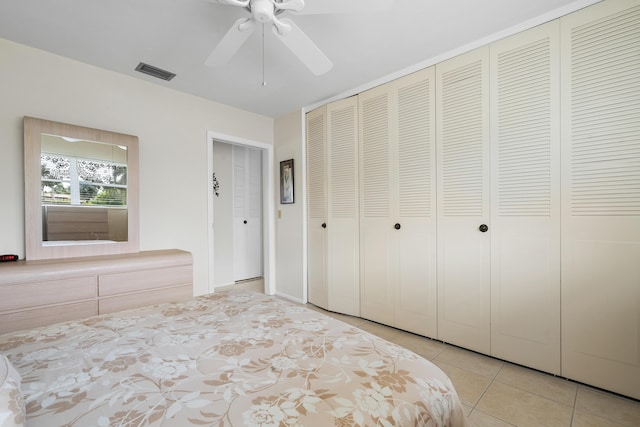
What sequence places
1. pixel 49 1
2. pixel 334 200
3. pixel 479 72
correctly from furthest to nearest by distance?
pixel 334 200, pixel 479 72, pixel 49 1

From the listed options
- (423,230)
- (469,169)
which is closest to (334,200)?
(423,230)

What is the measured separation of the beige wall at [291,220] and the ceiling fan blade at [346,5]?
206 cm

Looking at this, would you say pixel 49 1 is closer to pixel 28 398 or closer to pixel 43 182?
pixel 43 182

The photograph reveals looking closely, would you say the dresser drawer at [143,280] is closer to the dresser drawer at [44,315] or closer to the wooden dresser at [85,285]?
the wooden dresser at [85,285]

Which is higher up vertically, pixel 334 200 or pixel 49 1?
pixel 49 1

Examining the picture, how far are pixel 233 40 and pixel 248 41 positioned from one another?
596 mm

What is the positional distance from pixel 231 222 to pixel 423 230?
297cm

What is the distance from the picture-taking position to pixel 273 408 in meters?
0.74

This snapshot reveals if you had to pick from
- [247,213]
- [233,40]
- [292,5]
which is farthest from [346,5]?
[247,213]

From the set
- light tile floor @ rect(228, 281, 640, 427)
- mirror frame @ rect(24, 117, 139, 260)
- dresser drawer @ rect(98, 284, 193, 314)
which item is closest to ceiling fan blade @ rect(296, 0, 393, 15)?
dresser drawer @ rect(98, 284, 193, 314)

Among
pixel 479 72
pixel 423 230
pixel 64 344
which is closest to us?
pixel 64 344

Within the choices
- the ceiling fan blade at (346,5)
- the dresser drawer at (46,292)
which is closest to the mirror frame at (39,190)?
the dresser drawer at (46,292)

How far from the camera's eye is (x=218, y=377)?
884mm

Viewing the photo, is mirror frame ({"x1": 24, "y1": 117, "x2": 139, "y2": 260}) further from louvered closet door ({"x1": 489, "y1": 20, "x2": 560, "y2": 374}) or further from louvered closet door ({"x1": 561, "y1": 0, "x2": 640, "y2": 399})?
louvered closet door ({"x1": 561, "y1": 0, "x2": 640, "y2": 399})
